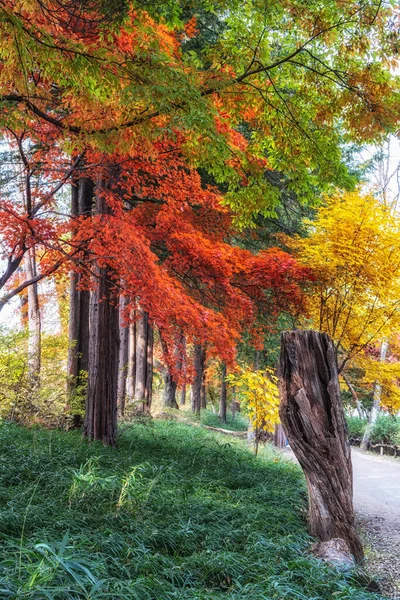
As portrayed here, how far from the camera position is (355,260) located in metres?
9.88

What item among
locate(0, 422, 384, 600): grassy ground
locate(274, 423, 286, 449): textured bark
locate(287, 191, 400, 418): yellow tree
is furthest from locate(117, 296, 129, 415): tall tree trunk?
locate(274, 423, 286, 449): textured bark

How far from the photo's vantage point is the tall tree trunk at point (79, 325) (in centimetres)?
945

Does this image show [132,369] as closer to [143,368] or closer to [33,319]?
[143,368]

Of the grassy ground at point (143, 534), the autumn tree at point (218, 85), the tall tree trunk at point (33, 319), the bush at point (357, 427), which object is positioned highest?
the autumn tree at point (218, 85)

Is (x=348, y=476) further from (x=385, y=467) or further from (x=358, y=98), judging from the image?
(x=385, y=467)

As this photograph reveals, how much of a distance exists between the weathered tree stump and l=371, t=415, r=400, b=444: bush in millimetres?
16098

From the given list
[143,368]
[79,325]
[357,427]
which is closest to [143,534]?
[79,325]

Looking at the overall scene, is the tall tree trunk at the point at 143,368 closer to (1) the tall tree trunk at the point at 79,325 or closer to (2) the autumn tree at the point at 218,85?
(1) the tall tree trunk at the point at 79,325

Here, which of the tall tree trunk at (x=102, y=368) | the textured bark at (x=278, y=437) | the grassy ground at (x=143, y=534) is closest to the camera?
the grassy ground at (x=143, y=534)

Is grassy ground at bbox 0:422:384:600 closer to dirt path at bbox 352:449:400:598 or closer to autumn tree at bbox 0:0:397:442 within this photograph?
dirt path at bbox 352:449:400:598

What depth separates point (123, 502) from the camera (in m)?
4.10

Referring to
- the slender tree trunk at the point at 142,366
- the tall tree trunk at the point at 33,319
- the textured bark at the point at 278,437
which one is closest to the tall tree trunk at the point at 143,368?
the slender tree trunk at the point at 142,366

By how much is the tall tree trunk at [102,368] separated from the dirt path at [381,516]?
14.0 ft

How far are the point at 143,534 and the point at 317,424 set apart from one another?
8.21 feet
